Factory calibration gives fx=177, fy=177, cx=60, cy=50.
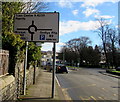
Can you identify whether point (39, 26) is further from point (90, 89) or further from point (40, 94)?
point (90, 89)

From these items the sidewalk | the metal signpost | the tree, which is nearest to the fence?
the tree

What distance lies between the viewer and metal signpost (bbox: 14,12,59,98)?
7.70 m

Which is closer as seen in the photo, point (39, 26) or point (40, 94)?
point (39, 26)

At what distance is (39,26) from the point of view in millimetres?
7746

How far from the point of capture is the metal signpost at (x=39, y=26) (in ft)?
25.3

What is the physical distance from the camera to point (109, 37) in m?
51.5

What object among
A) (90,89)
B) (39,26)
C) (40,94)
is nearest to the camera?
(39,26)

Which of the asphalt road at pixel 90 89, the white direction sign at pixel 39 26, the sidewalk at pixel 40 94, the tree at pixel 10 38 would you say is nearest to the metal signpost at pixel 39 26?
the white direction sign at pixel 39 26

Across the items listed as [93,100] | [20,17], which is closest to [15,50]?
[20,17]

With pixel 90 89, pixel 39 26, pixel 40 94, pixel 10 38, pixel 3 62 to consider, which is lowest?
pixel 90 89

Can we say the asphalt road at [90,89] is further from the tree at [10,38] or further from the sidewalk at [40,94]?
the tree at [10,38]

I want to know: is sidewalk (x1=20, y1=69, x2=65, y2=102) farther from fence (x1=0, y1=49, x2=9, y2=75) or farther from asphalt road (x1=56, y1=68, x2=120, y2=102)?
fence (x1=0, y1=49, x2=9, y2=75)

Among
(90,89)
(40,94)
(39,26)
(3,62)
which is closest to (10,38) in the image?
(3,62)

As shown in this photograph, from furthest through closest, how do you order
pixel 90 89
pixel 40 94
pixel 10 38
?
1. pixel 90 89
2. pixel 40 94
3. pixel 10 38
